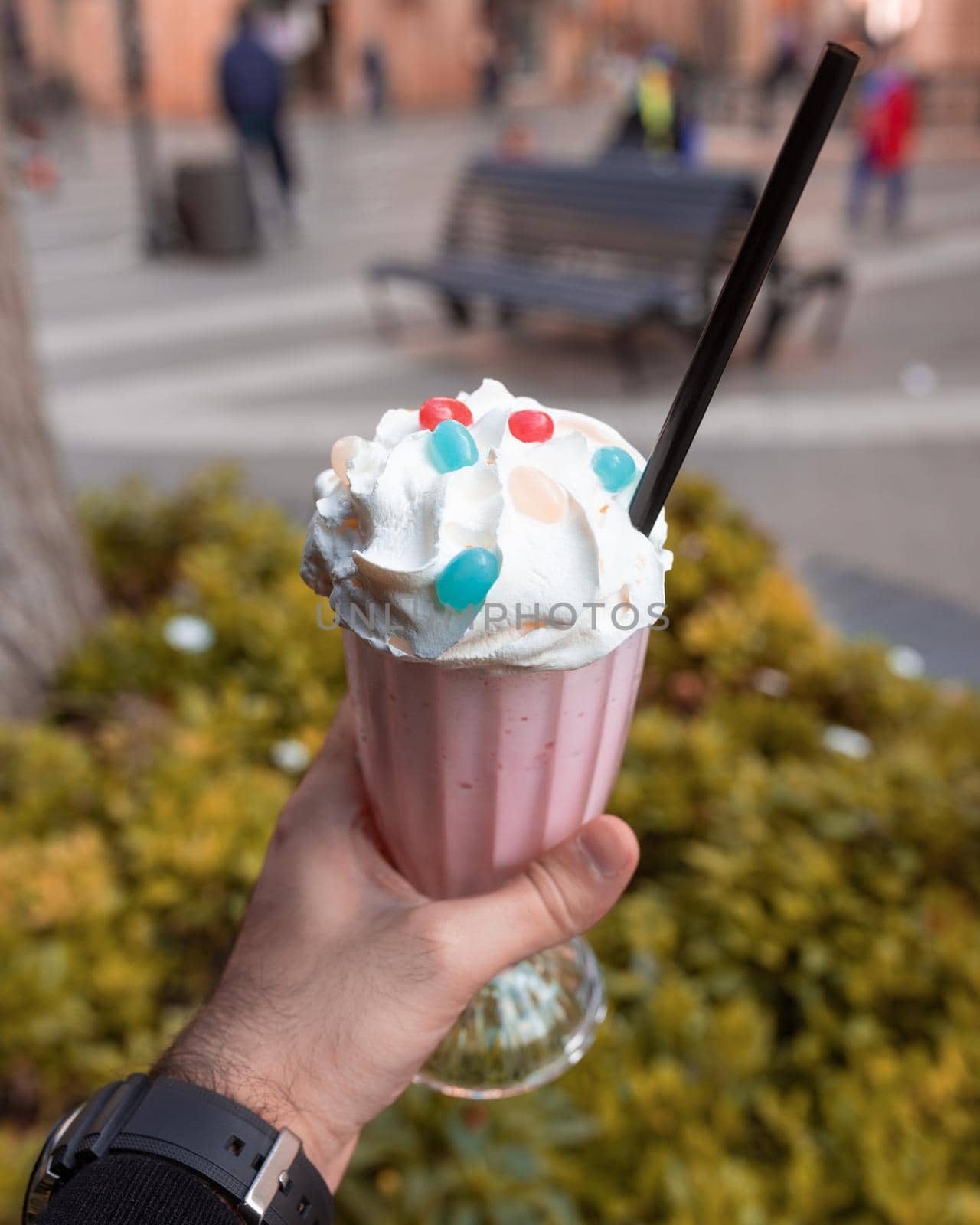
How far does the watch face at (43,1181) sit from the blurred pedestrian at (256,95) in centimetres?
987

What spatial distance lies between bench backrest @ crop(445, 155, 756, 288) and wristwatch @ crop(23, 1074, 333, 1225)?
5.46 metres

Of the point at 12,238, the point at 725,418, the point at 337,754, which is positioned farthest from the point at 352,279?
the point at 337,754

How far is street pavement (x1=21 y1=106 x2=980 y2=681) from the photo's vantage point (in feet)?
14.3

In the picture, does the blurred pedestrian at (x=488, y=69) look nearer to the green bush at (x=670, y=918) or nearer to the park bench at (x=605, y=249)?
the park bench at (x=605, y=249)

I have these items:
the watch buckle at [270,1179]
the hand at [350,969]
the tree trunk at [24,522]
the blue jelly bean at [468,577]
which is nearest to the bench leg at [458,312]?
the tree trunk at [24,522]

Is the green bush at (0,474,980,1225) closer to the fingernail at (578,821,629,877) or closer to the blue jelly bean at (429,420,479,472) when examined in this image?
the fingernail at (578,821,629,877)

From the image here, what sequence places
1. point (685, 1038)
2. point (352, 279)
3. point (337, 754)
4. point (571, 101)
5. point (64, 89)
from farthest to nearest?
1. point (571, 101)
2. point (64, 89)
3. point (352, 279)
4. point (685, 1038)
5. point (337, 754)

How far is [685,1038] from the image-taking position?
212 cm

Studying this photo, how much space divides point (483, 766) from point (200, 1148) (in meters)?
0.47

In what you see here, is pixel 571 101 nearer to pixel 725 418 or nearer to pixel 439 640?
pixel 725 418

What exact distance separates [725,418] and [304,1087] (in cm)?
477

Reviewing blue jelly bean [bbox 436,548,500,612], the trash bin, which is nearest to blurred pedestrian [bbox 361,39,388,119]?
the trash bin

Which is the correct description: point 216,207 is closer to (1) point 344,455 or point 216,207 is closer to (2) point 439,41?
(1) point 344,455

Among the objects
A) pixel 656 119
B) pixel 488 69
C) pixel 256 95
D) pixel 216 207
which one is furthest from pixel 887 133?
pixel 488 69
